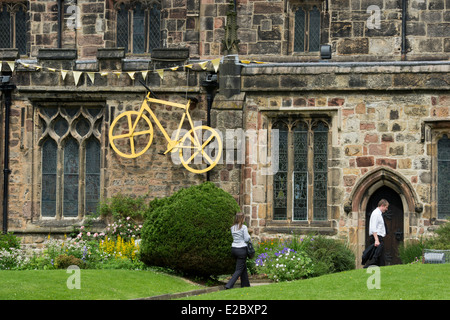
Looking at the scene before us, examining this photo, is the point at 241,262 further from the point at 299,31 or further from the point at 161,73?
the point at 299,31

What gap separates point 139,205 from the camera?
24750 millimetres

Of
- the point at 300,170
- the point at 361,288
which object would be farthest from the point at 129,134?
the point at 361,288

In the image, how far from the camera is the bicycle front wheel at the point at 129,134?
25.0 metres

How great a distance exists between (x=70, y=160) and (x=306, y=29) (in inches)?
331

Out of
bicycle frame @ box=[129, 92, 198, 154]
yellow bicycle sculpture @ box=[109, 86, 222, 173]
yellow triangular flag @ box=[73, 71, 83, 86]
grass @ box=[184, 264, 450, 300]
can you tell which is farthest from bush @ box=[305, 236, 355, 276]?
yellow triangular flag @ box=[73, 71, 83, 86]

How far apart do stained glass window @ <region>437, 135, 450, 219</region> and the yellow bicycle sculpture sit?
5.59 m

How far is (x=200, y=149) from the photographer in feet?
80.1

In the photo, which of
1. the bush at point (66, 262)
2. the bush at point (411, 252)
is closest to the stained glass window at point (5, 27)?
the bush at point (66, 262)

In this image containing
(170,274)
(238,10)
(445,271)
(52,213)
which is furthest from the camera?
(238,10)

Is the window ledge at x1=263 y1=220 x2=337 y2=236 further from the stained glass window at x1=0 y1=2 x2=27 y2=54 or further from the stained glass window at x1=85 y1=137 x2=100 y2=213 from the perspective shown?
the stained glass window at x1=0 y1=2 x2=27 y2=54

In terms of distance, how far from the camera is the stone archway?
23797 mm

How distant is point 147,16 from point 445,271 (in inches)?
603
